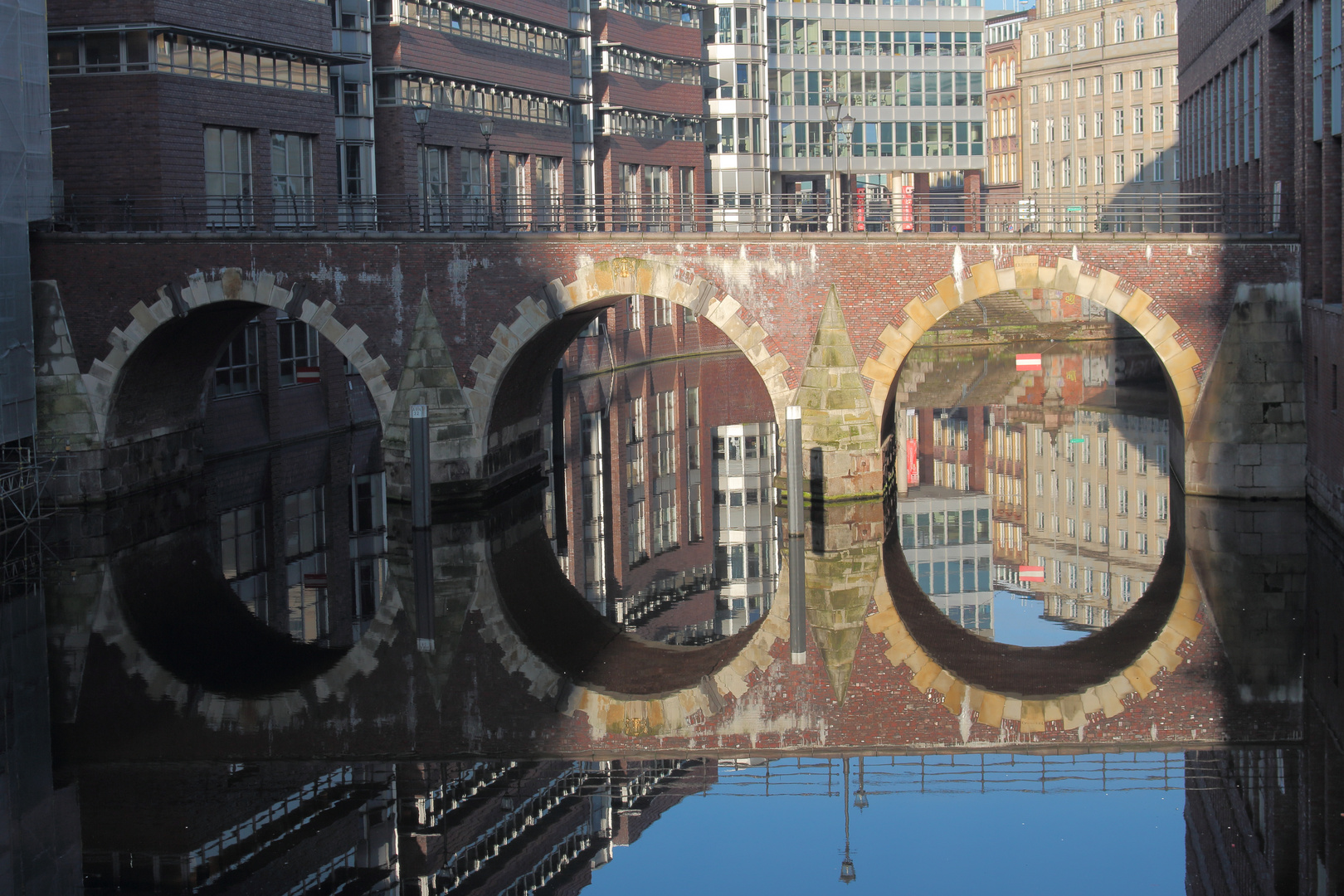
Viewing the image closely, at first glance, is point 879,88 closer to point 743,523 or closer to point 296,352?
point 296,352

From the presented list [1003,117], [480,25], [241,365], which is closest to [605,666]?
[241,365]

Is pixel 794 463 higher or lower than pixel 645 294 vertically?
lower

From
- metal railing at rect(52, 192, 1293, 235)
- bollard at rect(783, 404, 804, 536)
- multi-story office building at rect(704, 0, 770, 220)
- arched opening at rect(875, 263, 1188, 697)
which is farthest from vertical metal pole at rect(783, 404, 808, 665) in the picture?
multi-story office building at rect(704, 0, 770, 220)

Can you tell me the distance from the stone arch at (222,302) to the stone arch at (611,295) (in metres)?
1.89

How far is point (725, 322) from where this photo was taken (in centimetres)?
3147

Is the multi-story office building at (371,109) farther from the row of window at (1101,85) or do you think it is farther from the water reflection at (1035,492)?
the row of window at (1101,85)

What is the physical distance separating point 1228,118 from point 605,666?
2781 centimetres

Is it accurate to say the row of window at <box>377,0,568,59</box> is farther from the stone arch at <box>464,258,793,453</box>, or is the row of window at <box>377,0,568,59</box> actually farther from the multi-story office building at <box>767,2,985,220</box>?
the multi-story office building at <box>767,2,985,220</box>

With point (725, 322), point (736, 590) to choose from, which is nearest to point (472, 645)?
point (736, 590)

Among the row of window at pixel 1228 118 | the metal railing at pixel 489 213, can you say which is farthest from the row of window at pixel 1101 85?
the metal railing at pixel 489 213

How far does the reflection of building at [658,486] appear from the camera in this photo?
86.2 feet

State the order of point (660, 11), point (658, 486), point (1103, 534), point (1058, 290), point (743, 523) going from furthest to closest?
point (660, 11) → point (658, 486) → point (743, 523) → point (1058, 290) → point (1103, 534)

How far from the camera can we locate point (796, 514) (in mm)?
28531

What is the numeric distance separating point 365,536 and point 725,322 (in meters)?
7.75
